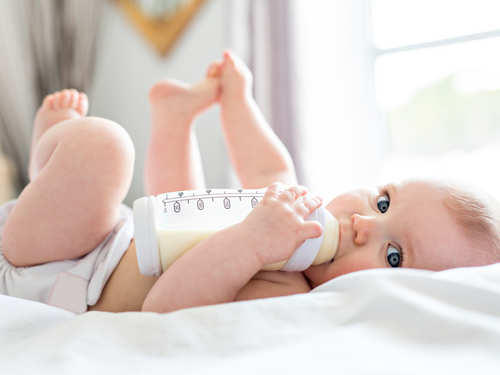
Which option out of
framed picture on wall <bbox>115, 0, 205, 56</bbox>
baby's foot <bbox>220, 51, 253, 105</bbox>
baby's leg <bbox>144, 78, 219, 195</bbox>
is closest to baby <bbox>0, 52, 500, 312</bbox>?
baby's leg <bbox>144, 78, 219, 195</bbox>

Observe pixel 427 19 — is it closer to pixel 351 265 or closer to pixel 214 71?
pixel 214 71

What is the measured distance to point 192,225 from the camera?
0.82m

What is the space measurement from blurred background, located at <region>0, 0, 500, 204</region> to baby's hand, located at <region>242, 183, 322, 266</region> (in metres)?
1.31

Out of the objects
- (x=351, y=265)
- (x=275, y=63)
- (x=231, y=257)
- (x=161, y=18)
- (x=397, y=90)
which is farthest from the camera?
(x=161, y=18)

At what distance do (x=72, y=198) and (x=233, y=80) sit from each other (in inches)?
24.3

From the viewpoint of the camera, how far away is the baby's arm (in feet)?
2.37

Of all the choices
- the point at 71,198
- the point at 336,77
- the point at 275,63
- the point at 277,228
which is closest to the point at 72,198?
the point at 71,198

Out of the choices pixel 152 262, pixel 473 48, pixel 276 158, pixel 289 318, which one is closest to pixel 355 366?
pixel 289 318

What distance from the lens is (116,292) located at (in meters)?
0.87

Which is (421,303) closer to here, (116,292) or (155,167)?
(116,292)

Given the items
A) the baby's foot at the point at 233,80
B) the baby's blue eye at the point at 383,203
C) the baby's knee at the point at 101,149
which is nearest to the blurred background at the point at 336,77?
the baby's foot at the point at 233,80

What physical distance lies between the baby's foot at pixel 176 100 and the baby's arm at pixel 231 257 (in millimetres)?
597

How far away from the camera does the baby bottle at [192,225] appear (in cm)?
77

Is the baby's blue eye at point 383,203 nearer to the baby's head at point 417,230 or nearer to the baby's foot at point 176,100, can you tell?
the baby's head at point 417,230
